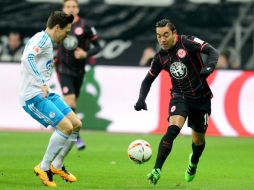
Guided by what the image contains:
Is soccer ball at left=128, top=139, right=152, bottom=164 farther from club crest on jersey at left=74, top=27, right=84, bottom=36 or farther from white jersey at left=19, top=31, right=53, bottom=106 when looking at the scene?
club crest on jersey at left=74, top=27, right=84, bottom=36

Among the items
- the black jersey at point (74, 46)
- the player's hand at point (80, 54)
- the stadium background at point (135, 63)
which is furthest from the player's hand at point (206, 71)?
the stadium background at point (135, 63)

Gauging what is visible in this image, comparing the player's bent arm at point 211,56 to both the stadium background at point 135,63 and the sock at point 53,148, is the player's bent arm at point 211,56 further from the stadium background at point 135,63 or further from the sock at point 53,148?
the stadium background at point 135,63

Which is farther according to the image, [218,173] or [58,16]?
[218,173]

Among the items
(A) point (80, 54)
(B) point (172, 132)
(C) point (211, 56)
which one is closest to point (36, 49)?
(B) point (172, 132)

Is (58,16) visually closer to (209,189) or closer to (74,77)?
(209,189)

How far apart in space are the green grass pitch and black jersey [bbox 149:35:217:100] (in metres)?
1.20

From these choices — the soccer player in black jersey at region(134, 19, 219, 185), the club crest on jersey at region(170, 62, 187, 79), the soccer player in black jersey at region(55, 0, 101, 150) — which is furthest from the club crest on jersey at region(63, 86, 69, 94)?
the club crest on jersey at region(170, 62, 187, 79)

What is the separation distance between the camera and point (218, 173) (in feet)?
43.1

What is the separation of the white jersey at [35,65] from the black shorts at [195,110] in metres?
1.71

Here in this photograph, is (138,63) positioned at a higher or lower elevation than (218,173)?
lower

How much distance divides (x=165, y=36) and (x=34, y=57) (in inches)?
68.4

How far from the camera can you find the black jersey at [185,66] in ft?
38.6

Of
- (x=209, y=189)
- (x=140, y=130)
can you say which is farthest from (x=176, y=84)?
(x=140, y=130)

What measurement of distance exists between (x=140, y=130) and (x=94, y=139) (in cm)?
144
